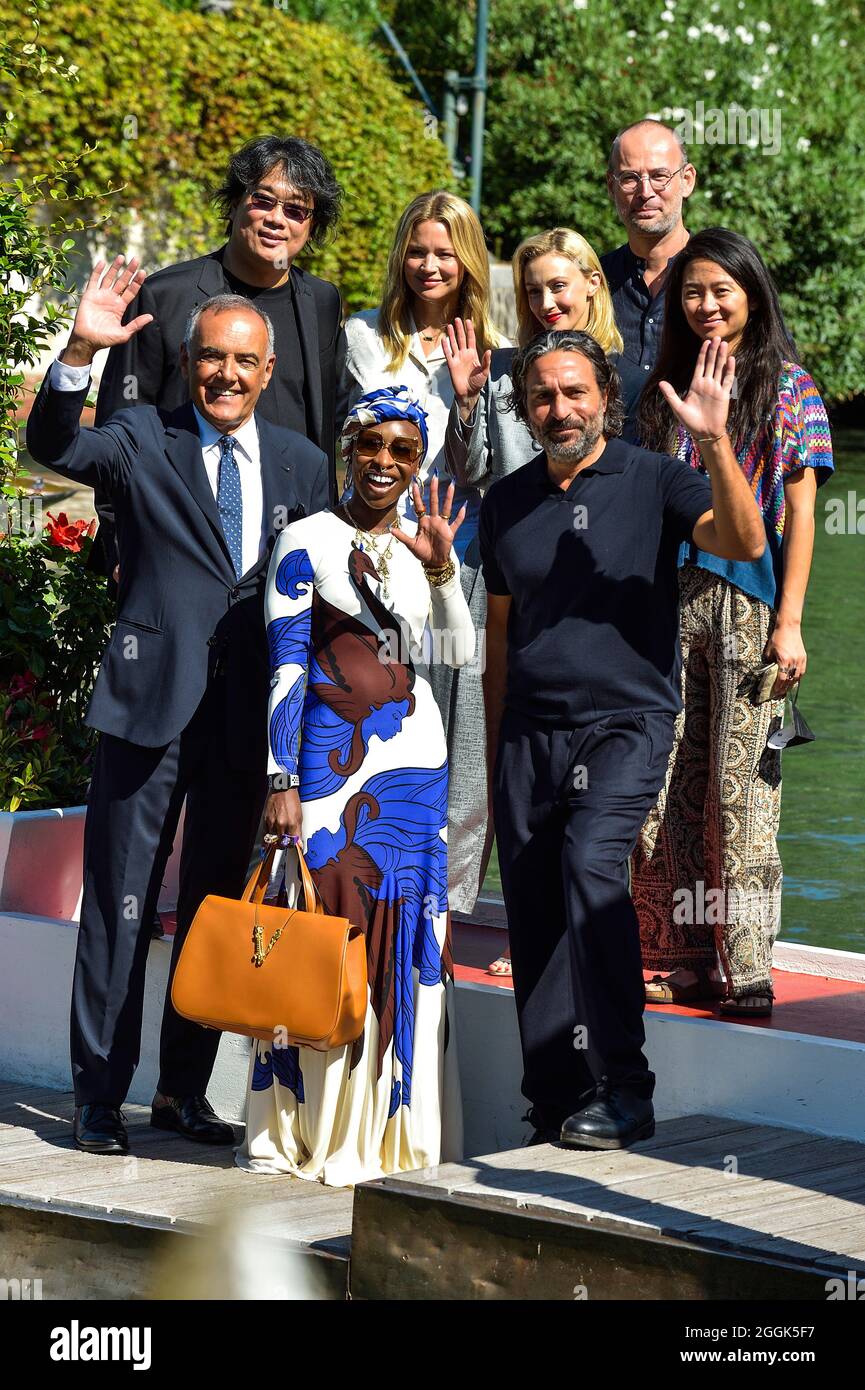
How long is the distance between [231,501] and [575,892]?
1.40m

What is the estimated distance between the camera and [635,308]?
20.2 ft

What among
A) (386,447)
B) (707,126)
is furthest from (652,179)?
(707,126)

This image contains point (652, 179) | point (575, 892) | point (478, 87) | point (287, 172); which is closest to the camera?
point (575, 892)

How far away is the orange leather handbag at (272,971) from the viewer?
16.1 feet

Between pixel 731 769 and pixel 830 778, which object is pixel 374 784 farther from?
pixel 830 778

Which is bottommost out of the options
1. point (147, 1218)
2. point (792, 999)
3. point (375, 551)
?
point (147, 1218)

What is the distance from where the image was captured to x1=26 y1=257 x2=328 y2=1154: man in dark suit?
525cm

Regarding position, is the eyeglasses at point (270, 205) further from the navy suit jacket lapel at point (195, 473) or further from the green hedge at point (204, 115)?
the green hedge at point (204, 115)

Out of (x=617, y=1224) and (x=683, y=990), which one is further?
(x=683, y=990)

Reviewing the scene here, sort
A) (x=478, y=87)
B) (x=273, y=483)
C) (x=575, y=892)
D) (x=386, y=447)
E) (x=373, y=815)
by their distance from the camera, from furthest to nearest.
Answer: (x=478, y=87)
(x=273, y=483)
(x=373, y=815)
(x=386, y=447)
(x=575, y=892)

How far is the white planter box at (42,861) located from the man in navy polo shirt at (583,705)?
181 cm

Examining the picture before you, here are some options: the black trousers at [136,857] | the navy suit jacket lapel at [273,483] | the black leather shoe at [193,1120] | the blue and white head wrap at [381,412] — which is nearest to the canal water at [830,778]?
the blue and white head wrap at [381,412]
